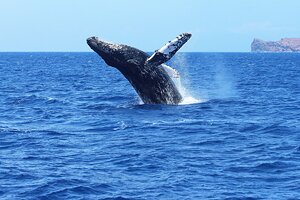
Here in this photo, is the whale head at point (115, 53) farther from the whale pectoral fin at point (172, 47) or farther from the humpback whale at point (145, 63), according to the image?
the whale pectoral fin at point (172, 47)

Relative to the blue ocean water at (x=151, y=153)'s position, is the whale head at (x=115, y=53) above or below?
above

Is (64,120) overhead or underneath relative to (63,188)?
overhead

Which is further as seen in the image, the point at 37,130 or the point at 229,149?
the point at 37,130

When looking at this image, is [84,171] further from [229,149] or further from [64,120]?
[64,120]

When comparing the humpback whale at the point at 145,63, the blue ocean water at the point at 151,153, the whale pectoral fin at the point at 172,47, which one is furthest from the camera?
the humpback whale at the point at 145,63

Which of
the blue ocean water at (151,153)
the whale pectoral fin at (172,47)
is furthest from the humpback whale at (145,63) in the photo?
the blue ocean water at (151,153)

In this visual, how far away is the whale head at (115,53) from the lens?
24484 millimetres

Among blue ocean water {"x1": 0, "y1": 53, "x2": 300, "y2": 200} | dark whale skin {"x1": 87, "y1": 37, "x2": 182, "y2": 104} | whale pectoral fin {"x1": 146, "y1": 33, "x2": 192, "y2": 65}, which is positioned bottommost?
blue ocean water {"x1": 0, "y1": 53, "x2": 300, "y2": 200}

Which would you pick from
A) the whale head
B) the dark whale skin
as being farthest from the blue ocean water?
the whale head

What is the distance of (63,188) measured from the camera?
13.3m

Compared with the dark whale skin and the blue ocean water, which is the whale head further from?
the blue ocean water

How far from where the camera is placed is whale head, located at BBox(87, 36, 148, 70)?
2448 centimetres

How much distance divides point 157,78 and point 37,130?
626 cm

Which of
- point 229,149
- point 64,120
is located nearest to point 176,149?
point 229,149
